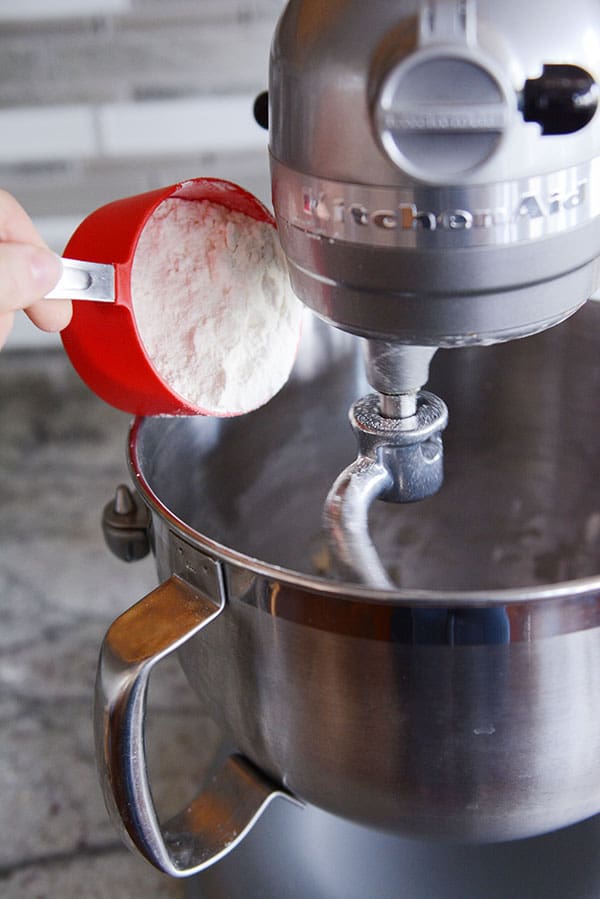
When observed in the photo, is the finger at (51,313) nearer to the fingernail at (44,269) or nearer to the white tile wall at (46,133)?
the fingernail at (44,269)

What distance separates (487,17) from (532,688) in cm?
22

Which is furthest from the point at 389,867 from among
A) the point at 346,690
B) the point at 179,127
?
the point at 179,127

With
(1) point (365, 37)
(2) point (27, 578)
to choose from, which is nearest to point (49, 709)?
(2) point (27, 578)

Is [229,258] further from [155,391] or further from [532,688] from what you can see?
[532,688]

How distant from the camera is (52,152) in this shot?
84 cm

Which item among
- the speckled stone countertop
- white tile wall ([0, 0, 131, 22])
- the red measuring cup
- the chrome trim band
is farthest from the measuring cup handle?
white tile wall ([0, 0, 131, 22])

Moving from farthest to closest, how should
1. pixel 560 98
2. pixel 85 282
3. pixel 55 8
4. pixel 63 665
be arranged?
pixel 55 8 → pixel 63 665 → pixel 85 282 → pixel 560 98

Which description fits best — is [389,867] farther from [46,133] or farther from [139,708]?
[46,133]

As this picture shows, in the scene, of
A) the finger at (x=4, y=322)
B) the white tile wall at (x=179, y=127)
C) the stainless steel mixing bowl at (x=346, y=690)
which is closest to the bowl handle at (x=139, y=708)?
the stainless steel mixing bowl at (x=346, y=690)

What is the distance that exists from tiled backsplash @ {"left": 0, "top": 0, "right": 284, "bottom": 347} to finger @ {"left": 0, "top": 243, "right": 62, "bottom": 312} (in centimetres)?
48

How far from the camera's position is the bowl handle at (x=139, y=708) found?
1.23 ft

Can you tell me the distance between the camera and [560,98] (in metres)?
0.30

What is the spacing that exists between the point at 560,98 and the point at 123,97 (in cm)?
59

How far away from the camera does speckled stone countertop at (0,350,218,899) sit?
1.66ft
